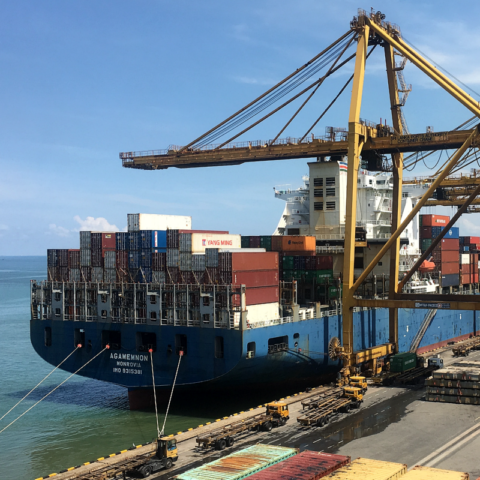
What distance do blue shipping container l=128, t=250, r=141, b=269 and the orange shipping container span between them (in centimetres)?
1211

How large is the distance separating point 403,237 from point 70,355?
90.3ft

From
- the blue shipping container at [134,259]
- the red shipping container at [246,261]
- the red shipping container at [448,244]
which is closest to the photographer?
the red shipping container at [246,261]

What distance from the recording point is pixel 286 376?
37.1 meters

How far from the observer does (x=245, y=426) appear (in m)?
25.5

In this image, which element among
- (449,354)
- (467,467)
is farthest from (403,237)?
(467,467)

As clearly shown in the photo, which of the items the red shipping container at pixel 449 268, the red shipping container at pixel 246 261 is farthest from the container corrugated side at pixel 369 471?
the red shipping container at pixel 449 268

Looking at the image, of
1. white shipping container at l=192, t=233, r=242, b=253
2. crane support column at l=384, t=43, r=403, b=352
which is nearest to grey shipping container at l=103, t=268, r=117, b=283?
white shipping container at l=192, t=233, r=242, b=253

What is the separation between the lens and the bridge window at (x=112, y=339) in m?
35.8

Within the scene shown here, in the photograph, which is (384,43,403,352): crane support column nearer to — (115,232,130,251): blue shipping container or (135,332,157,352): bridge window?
(135,332,157,352): bridge window

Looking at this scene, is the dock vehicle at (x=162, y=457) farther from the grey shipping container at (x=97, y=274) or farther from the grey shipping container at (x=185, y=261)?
the grey shipping container at (x=97, y=274)

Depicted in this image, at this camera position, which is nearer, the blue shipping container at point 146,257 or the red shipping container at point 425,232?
the blue shipping container at point 146,257

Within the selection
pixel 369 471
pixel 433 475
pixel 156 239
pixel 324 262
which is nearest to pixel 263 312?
pixel 156 239

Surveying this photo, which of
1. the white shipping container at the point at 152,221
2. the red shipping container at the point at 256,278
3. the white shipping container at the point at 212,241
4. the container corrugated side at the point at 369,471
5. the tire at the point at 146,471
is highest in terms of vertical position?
the white shipping container at the point at 152,221

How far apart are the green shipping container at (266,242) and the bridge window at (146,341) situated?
45.0ft
